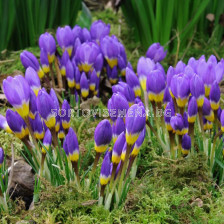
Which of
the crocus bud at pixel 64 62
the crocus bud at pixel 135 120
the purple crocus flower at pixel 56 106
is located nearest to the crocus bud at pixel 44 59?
the crocus bud at pixel 64 62

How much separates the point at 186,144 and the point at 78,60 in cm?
100

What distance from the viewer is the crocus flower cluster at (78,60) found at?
7.50 feet

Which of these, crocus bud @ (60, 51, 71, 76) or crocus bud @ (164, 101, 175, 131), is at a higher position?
crocus bud @ (60, 51, 71, 76)

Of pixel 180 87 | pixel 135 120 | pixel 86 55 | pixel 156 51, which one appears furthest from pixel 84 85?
pixel 135 120

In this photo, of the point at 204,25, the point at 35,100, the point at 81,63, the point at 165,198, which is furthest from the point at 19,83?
the point at 204,25

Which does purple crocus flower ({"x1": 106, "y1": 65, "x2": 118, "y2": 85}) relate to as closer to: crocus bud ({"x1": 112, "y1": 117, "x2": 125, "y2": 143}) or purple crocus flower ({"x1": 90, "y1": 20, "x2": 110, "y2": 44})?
purple crocus flower ({"x1": 90, "y1": 20, "x2": 110, "y2": 44})

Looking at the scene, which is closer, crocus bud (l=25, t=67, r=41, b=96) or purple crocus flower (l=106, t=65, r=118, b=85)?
crocus bud (l=25, t=67, r=41, b=96)

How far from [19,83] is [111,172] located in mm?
504

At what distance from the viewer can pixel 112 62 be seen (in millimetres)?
2490

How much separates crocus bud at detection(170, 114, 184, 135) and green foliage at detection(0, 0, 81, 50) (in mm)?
1716

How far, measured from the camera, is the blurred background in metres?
2.90

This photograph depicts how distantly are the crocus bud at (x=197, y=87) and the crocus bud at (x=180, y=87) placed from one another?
0.02 metres

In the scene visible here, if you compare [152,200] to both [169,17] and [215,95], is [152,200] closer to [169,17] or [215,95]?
[215,95]

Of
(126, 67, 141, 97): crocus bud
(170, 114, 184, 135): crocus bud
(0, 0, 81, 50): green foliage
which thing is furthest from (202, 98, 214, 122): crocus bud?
(0, 0, 81, 50): green foliage
